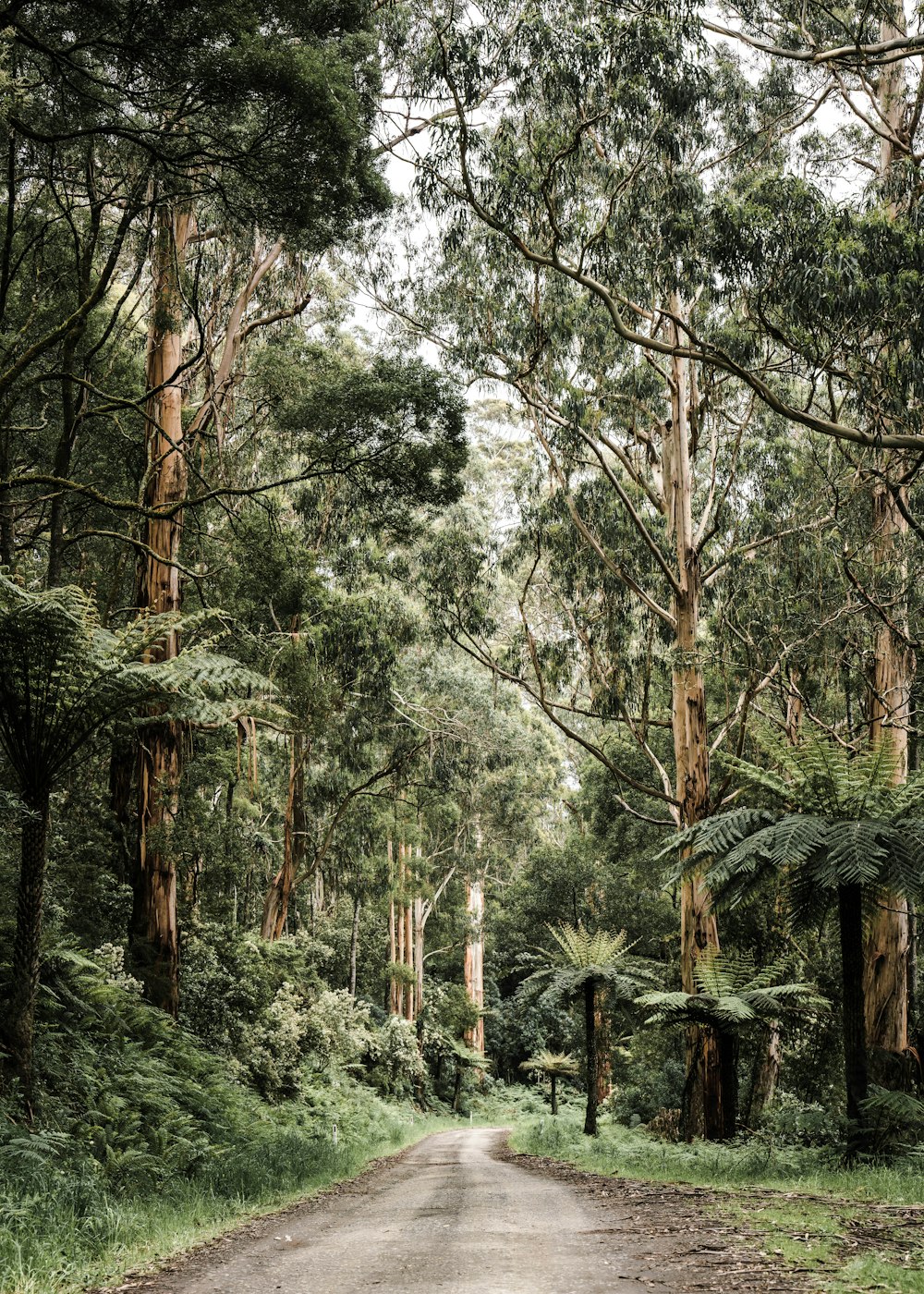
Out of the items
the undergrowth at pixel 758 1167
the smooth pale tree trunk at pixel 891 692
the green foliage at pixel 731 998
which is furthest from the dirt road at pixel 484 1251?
the smooth pale tree trunk at pixel 891 692

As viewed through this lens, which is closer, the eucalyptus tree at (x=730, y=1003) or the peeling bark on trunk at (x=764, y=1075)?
the eucalyptus tree at (x=730, y=1003)

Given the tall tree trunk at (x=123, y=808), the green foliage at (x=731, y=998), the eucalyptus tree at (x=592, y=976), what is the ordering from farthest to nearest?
the eucalyptus tree at (x=592, y=976), the tall tree trunk at (x=123, y=808), the green foliage at (x=731, y=998)

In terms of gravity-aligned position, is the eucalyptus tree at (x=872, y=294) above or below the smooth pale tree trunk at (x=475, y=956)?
above

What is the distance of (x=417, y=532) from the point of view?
47.0ft

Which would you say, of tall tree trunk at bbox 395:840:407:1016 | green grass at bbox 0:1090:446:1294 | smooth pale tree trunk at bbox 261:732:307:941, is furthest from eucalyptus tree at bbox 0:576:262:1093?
tall tree trunk at bbox 395:840:407:1016

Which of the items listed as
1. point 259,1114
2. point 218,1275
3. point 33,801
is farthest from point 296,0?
point 259,1114

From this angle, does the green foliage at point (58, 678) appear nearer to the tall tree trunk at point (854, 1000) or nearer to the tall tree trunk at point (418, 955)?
the tall tree trunk at point (854, 1000)

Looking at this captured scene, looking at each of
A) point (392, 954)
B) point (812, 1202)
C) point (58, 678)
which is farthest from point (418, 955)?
point (58, 678)

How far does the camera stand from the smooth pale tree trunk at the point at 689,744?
435 inches

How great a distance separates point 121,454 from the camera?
43.3 feet

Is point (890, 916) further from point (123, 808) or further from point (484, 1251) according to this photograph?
point (123, 808)

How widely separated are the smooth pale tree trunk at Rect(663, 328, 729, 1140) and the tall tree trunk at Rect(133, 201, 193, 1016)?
18.8 ft

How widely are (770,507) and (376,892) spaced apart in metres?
14.9

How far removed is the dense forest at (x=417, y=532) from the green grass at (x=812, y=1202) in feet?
2.07
